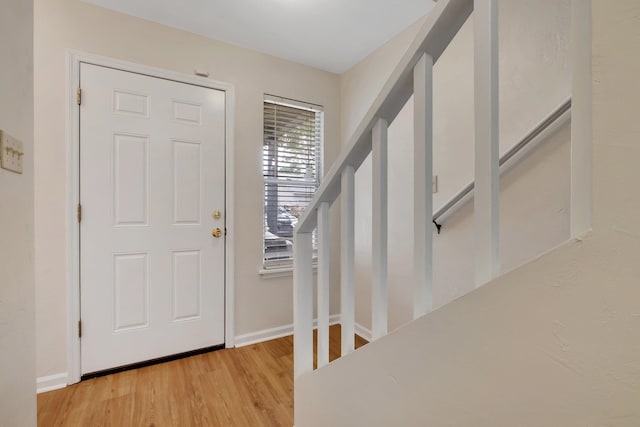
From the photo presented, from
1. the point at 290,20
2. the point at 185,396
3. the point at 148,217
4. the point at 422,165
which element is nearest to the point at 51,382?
the point at 185,396

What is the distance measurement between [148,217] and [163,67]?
107 centimetres

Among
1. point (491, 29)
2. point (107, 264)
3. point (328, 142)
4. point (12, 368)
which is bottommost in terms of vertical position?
point (12, 368)

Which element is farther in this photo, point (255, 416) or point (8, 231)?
point (255, 416)

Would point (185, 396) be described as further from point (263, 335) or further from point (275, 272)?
point (275, 272)

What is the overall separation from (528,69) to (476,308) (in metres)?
1.42

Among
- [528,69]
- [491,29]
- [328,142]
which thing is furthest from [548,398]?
[328,142]

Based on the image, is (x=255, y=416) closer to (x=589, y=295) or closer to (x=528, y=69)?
(x=589, y=295)

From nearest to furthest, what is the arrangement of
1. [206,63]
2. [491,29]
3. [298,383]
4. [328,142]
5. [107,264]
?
1. [491,29]
2. [298,383]
3. [107,264]
4. [206,63]
5. [328,142]

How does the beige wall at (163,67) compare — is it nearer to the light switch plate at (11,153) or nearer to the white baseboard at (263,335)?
the white baseboard at (263,335)

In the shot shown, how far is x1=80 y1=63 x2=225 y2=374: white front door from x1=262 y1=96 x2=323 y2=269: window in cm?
40

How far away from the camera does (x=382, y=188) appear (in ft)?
2.56

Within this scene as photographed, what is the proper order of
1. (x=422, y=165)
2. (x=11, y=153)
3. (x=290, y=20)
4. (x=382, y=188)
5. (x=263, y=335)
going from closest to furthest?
1. (x=422, y=165)
2. (x=382, y=188)
3. (x=11, y=153)
4. (x=290, y=20)
5. (x=263, y=335)

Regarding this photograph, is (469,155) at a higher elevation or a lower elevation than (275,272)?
higher

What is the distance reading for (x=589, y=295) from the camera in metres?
0.37
